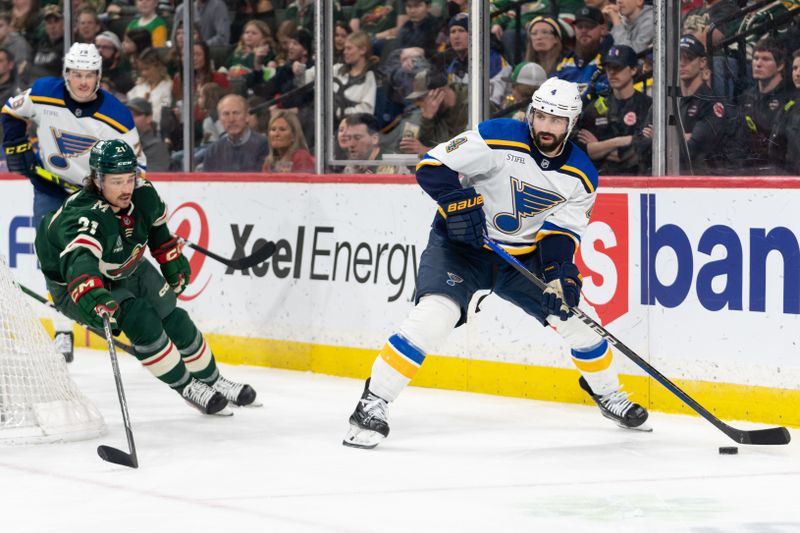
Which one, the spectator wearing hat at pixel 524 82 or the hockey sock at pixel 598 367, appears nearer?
the hockey sock at pixel 598 367

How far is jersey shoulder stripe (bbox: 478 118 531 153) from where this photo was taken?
4258 mm

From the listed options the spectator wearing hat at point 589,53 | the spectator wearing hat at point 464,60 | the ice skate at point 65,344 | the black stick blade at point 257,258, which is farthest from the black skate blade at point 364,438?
the ice skate at point 65,344

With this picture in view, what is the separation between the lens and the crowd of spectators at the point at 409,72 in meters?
Answer: 4.82

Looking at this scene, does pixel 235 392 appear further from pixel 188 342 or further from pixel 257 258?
pixel 257 258

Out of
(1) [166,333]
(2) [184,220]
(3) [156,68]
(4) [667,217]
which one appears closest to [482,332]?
(4) [667,217]

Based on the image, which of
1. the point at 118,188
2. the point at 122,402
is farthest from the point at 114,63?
the point at 122,402

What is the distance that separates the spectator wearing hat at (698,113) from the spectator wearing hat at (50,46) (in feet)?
12.4

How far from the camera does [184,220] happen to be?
645 cm

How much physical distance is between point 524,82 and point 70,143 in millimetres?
1821

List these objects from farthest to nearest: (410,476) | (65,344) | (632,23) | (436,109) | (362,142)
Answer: (65,344) → (362,142) → (436,109) → (632,23) → (410,476)

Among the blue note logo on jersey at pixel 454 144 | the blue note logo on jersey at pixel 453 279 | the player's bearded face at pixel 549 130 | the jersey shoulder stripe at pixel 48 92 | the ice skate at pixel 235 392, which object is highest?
the jersey shoulder stripe at pixel 48 92

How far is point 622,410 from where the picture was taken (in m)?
4.42

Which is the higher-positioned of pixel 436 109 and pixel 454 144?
pixel 436 109

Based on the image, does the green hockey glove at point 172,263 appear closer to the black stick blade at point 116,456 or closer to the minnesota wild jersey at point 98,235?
the minnesota wild jersey at point 98,235
